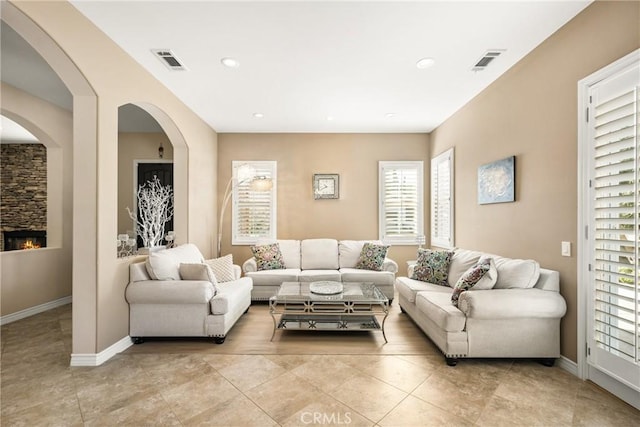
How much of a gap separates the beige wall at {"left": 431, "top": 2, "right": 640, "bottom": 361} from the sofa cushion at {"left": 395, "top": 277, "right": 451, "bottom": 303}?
0.81 metres

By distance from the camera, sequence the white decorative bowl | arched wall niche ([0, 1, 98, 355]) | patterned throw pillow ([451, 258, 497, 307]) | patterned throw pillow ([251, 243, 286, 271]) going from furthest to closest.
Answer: patterned throw pillow ([251, 243, 286, 271]) < the white decorative bowl < patterned throw pillow ([451, 258, 497, 307]) < arched wall niche ([0, 1, 98, 355])

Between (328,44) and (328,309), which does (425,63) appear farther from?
(328,309)

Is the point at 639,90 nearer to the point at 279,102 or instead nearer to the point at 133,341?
the point at 279,102

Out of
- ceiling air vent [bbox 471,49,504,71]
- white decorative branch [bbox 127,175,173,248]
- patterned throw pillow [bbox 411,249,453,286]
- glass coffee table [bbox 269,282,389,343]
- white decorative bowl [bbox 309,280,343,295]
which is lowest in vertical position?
glass coffee table [bbox 269,282,389,343]

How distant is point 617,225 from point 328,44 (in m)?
2.64

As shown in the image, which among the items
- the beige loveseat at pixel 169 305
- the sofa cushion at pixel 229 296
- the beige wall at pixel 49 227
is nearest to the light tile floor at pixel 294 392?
the beige loveseat at pixel 169 305

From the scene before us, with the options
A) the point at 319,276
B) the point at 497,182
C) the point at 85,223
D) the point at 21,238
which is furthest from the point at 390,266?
the point at 21,238

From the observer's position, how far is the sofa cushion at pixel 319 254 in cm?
502

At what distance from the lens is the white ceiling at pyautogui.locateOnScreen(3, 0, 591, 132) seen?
229 centimetres

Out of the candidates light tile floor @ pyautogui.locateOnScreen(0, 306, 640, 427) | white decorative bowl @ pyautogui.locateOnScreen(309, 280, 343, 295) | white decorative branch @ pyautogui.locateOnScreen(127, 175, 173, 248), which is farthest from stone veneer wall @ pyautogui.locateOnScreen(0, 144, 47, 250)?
white decorative bowl @ pyautogui.locateOnScreen(309, 280, 343, 295)

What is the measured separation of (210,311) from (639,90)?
3818 millimetres

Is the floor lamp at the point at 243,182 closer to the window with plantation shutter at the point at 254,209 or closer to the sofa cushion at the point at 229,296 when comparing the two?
the window with plantation shutter at the point at 254,209

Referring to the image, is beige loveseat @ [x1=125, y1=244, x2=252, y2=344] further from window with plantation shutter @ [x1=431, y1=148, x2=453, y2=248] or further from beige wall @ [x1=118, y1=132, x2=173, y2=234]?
window with plantation shutter @ [x1=431, y1=148, x2=453, y2=248]

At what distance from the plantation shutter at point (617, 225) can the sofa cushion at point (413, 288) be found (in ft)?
4.11
